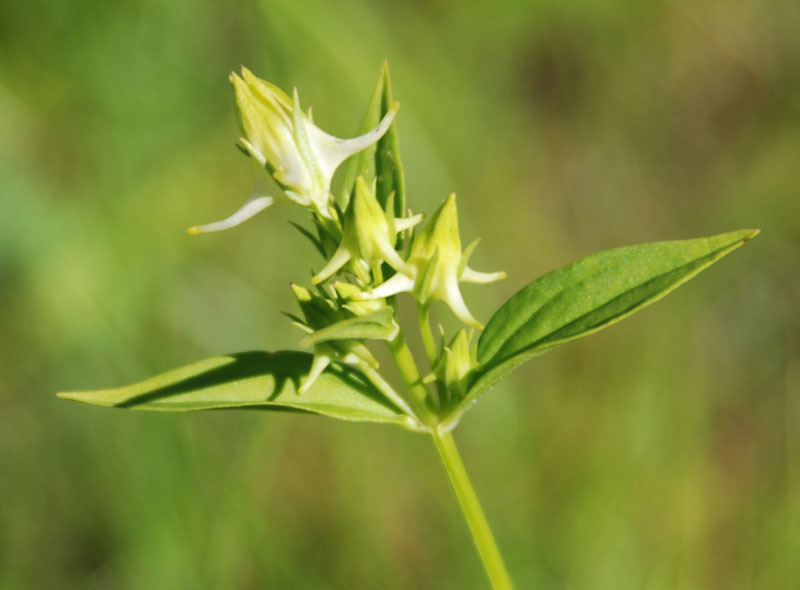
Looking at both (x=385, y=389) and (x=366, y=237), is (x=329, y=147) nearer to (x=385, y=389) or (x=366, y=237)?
(x=366, y=237)

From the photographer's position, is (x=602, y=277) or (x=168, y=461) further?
(x=168, y=461)

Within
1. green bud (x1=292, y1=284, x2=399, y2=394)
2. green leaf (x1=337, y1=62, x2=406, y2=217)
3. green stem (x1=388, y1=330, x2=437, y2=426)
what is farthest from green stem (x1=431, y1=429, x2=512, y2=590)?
green leaf (x1=337, y1=62, x2=406, y2=217)

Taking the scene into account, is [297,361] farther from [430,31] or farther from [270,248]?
[430,31]

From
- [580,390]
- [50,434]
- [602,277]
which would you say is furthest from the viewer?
[580,390]

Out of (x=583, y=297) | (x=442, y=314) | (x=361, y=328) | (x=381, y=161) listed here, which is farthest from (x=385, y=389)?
(x=442, y=314)

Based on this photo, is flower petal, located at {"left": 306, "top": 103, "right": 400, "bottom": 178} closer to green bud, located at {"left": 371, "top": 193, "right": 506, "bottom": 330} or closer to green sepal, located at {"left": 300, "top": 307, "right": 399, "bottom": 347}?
green bud, located at {"left": 371, "top": 193, "right": 506, "bottom": 330}

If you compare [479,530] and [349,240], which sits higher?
[349,240]

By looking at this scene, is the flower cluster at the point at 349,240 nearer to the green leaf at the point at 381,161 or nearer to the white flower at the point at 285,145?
the white flower at the point at 285,145

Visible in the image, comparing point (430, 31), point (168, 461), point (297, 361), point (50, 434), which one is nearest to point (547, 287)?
point (297, 361)
